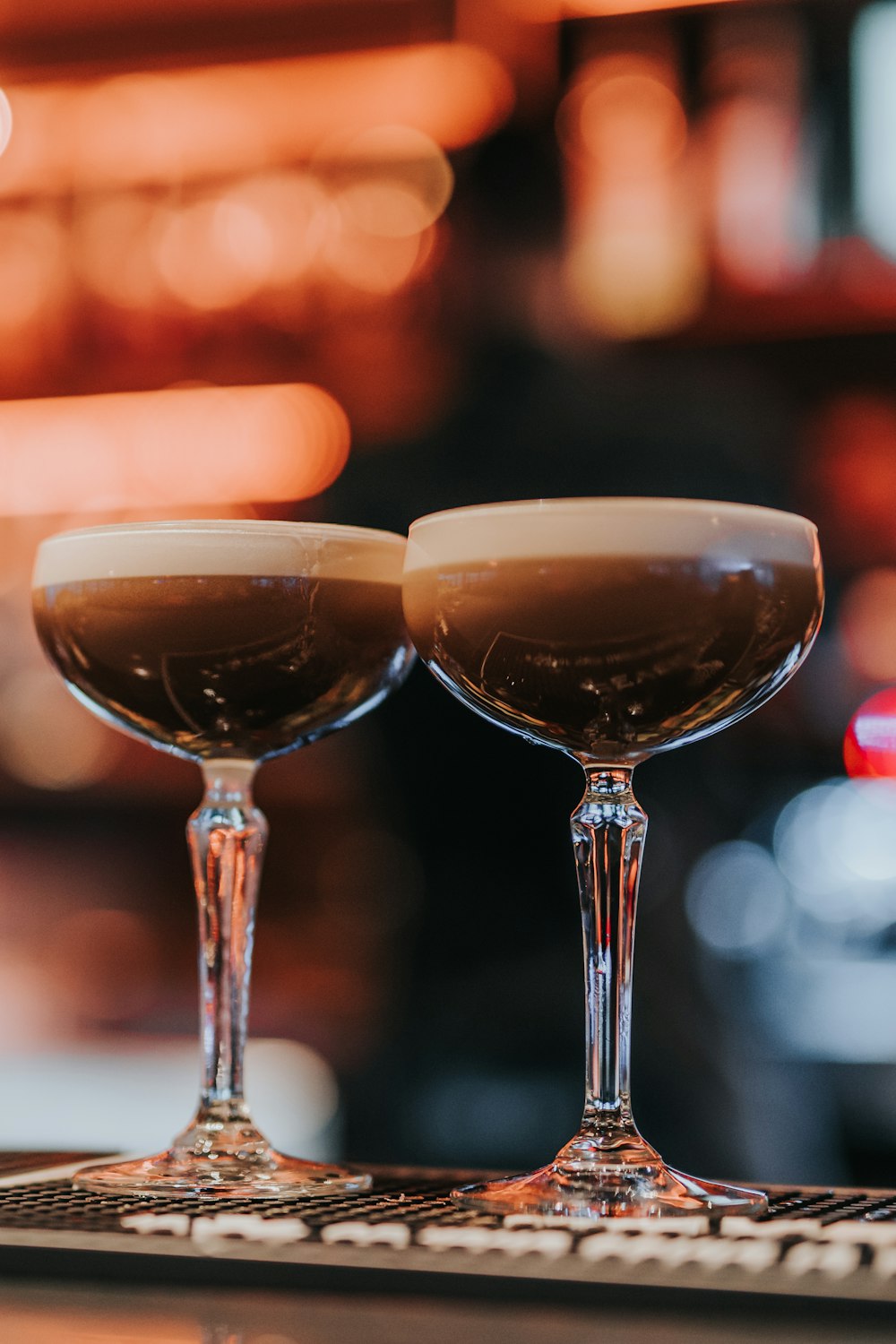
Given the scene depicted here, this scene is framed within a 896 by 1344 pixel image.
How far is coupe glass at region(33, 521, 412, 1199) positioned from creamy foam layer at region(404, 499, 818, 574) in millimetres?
83

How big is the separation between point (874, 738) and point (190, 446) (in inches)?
49.8

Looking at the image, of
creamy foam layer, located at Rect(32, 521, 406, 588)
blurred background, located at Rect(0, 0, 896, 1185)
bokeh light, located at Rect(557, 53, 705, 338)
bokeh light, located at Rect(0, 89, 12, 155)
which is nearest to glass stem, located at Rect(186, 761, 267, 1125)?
creamy foam layer, located at Rect(32, 521, 406, 588)

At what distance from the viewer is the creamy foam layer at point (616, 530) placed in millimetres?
689

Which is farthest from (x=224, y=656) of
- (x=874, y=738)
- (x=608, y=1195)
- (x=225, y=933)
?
(x=874, y=738)

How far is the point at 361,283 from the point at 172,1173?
219cm

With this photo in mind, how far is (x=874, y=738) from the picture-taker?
2.36 m

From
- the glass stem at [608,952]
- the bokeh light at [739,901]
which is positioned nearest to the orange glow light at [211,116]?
the bokeh light at [739,901]

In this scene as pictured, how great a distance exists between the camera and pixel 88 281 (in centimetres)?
294

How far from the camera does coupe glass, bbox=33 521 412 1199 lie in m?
0.78

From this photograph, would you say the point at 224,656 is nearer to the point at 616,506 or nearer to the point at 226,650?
the point at 226,650

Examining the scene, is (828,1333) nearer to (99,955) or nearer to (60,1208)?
(60,1208)

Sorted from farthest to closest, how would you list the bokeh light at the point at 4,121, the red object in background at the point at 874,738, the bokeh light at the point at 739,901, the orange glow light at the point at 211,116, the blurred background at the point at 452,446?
Result: 1. the bokeh light at the point at 4,121
2. the orange glow light at the point at 211,116
3. the red object in background at the point at 874,738
4. the bokeh light at the point at 739,901
5. the blurred background at the point at 452,446

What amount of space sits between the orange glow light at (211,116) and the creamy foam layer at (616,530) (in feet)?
7.33

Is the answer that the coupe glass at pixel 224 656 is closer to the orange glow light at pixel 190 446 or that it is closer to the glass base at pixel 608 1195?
the glass base at pixel 608 1195
